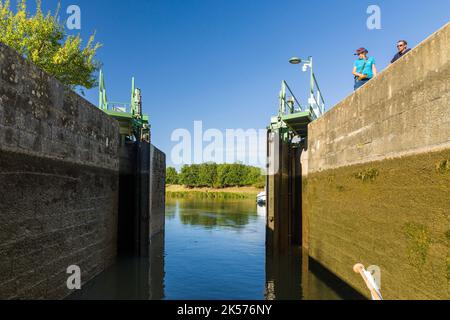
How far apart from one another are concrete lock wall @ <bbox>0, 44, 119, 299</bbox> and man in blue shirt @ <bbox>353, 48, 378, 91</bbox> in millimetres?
8015

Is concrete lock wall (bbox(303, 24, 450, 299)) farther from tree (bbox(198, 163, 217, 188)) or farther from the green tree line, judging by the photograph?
tree (bbox(198, 163, 217, 188))

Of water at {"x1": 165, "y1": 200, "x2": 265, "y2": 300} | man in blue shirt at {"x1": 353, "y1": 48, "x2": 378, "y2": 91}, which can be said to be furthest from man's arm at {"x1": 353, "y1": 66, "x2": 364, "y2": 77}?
water at {"x1": 165, "y1": 200, "x2": 265, "y2": 300}

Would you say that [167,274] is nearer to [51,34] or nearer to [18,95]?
[18,95]

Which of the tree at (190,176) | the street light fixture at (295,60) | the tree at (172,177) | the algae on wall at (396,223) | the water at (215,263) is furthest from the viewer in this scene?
the tree at (172,177)

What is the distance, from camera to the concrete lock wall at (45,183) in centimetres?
654

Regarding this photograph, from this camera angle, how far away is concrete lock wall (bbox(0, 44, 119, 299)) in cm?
654

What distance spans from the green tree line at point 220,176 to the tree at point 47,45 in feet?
222

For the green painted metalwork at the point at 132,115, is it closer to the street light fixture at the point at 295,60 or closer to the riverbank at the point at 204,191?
the street light fixture at the point at 295,60

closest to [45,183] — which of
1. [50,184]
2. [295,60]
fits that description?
[50,184]

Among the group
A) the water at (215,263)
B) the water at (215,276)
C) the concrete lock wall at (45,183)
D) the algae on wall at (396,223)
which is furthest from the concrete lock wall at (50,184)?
the algae on wall at (396,223)

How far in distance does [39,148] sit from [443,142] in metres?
7.38

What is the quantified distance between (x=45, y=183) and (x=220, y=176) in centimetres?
8492

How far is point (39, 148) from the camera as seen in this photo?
25.1 ft
